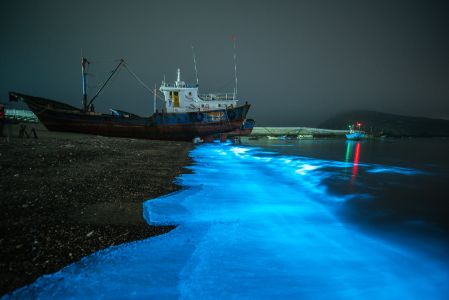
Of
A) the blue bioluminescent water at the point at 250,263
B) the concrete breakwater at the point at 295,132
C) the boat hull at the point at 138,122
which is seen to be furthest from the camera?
the concrete breakwater at the point at 295,132

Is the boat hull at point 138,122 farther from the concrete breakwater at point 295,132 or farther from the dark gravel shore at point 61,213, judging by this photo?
the concrete breakwater at point 295,132

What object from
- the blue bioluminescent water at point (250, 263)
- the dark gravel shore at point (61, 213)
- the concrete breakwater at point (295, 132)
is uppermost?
the concrete breakwater at point (295, 132)

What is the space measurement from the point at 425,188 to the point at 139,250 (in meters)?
11.7

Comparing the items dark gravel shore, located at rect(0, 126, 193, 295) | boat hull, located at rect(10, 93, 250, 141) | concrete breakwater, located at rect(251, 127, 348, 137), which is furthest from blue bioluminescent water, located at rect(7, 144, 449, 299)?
concrete breakwater, located at rect(251, 127, 348, 137)

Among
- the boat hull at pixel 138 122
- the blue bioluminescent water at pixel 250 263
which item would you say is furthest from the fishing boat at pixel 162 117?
the blue bioluminescent water at pixel 250 263

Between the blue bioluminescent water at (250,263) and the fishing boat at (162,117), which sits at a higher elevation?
the fishing boat at (162,117)

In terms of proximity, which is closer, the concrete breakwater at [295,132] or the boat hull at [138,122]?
the boat hull at [138,122]

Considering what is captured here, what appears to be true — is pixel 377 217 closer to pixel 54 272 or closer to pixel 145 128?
pixel 54 272

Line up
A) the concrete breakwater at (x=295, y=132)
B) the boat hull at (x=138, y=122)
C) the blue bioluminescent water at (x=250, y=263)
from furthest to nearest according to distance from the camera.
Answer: the concrete breakwater at (x=295, y=132)
the boat hull at (x=138, y=122)
the blue bioluminescent water at (x=250, y=263)

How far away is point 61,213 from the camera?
12.4 ft

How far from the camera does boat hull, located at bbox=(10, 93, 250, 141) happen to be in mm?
22938

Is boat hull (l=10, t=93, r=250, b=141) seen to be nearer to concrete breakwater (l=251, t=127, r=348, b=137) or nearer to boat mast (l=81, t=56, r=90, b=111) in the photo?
boat mast (l=81, t=56, r=90, b=111)

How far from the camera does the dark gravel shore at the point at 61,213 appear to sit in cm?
260

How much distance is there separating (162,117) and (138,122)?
8.53 feet
